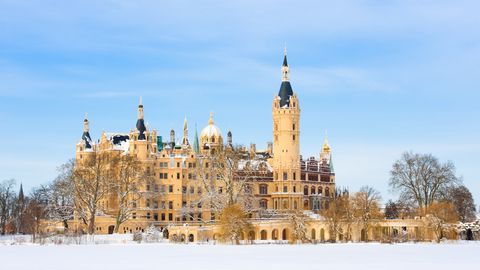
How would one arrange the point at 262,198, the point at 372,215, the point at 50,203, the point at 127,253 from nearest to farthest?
the point at 127,253 < the point at 372,215 < the point at 50,203 < the point at 262,198

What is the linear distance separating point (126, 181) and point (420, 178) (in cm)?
3544

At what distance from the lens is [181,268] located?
4888cm

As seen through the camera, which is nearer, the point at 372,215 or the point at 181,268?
the point at 181,268

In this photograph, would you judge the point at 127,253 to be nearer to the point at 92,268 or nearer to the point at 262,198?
the point at 92,268

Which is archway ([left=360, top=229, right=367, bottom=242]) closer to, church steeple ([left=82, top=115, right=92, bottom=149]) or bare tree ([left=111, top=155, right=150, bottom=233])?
bare tree ([left=111, top=155, right=150, bottom=233])

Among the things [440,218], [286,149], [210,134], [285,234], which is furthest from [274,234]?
[210,134]

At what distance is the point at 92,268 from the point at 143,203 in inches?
3124

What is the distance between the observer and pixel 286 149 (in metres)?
142

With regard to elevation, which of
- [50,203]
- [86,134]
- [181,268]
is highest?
[86,134]

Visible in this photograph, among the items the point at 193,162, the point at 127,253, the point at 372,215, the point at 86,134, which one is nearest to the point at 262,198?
the point at 193,162

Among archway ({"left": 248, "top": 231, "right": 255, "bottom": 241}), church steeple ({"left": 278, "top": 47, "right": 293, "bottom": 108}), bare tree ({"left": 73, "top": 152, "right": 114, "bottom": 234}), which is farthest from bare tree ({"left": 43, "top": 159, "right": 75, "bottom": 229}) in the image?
church steeple ({"left": 278, "top": 47, "right": 293, "bottom": 108})

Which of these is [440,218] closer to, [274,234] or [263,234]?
[274,234]

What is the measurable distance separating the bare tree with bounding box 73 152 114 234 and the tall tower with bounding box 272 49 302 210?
3328cm

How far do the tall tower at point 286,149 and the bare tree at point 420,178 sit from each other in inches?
1282
